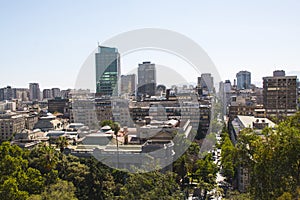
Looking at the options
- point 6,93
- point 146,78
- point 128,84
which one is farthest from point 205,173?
point 6,93

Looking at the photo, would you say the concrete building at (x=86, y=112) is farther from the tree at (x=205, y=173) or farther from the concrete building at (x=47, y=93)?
the concrete building at (x=47, y=93)

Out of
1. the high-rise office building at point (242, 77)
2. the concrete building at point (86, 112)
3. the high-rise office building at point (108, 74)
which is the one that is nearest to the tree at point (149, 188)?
the concrete building at point (86, 112)

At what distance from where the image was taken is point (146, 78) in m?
41.1

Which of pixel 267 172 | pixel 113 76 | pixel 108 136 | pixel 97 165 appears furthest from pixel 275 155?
pixel 113 76

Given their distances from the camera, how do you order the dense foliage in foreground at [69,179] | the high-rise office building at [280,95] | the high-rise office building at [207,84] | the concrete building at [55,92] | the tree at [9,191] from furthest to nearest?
the concrete building at [55,92] < the high-rise office building at [207,84] < the high-rise office building at [280,95] < the dense foliage in foreground at [69,179] < the tree at [9,191]

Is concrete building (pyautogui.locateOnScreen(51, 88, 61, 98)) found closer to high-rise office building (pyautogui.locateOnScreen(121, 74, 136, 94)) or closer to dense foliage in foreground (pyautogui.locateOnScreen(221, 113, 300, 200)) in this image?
high-rise office building (pyautogui.locateOnScreen(121, 74, 136, 94))

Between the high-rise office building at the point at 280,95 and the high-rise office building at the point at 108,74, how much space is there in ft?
51.1

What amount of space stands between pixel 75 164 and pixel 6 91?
5996 cm

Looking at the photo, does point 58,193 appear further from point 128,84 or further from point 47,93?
point 47,93

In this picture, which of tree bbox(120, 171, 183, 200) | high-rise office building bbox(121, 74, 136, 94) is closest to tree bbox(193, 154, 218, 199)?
tree bbox(120, 171, 183, 200)

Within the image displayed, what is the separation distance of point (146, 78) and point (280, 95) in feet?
59.2

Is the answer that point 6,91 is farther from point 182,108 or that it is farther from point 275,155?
point 275,155

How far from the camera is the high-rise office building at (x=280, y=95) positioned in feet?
87.4

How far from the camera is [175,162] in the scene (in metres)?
15.0
